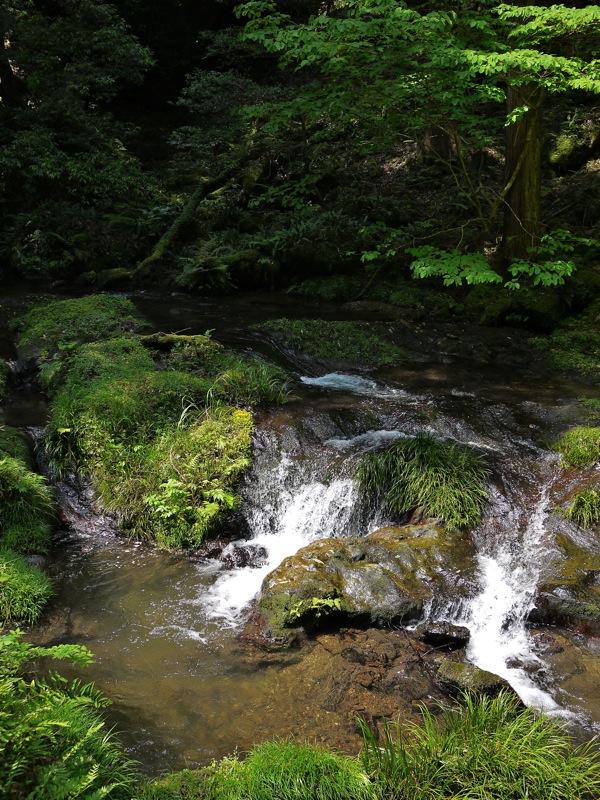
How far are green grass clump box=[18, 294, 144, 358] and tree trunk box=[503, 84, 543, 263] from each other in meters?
7.46

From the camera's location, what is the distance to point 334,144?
817 inches

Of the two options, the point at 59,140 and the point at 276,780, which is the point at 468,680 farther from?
the point at 59,140

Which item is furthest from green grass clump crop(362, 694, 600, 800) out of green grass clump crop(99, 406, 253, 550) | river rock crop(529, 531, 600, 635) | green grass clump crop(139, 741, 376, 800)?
green grass clump crop(99, 406, 253, 550)

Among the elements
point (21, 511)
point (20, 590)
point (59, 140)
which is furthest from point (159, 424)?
point (59, 140)

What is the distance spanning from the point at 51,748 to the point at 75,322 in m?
9.10

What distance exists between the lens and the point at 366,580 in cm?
583

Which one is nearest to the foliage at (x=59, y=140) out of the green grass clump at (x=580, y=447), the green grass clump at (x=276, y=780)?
the green grass clump at (x=580, y=447)

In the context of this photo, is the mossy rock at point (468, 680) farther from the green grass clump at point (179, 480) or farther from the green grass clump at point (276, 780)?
the green grass clump at point (179, 480)

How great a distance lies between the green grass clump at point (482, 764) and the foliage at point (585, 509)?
2.78 metres

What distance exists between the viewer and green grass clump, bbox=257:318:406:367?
35.6 feet

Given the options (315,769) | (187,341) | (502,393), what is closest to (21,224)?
(187,341)

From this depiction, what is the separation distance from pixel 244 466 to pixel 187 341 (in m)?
3.29

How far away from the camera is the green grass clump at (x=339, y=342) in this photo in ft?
35.6

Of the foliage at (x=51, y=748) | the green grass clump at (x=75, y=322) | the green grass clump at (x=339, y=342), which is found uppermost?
the green grass clump at (x=75, y=322)
